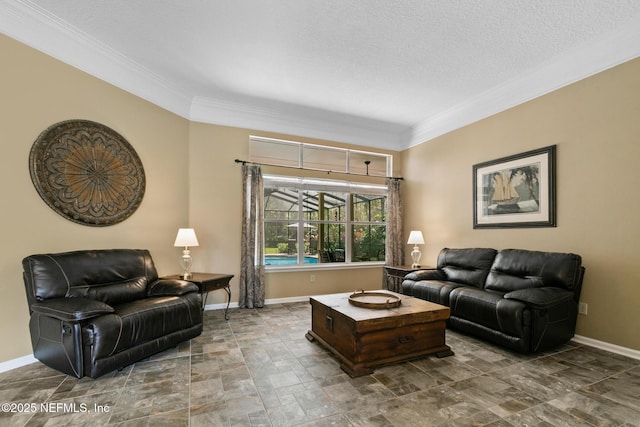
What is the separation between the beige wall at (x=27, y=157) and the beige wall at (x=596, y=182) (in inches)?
193

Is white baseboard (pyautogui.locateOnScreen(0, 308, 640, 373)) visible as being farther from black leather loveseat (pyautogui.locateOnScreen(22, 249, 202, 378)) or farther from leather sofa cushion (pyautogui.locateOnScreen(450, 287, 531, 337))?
leather sofa cushion (pyautogui.locateOnScreen(450, 287, 531, 337))

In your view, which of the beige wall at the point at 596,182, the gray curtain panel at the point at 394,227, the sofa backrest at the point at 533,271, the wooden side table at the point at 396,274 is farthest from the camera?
the gray curtain panel at the point at 394,227

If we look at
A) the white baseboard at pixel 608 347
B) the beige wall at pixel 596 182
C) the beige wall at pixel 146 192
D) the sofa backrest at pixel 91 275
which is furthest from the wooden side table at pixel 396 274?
the sofa backrest at pixel 91 275

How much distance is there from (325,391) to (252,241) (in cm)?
294

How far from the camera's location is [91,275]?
303cm

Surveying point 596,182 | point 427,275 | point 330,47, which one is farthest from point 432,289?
point 330,47

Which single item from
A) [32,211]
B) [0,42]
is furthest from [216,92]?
[32,211]

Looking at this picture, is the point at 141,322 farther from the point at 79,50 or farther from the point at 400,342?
the point at 79,50

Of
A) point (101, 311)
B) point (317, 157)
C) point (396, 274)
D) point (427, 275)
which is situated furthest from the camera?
point (317, 157)

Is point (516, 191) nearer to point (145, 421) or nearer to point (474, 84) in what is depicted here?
point (474, 84)

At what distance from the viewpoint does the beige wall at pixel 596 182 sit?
3020mm

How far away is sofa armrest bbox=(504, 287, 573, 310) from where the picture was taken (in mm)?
2867

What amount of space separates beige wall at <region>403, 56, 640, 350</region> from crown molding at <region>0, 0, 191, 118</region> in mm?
4850

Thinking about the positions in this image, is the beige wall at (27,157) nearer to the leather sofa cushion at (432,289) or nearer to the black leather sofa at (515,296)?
the leather sofa cushion at (432,289)
